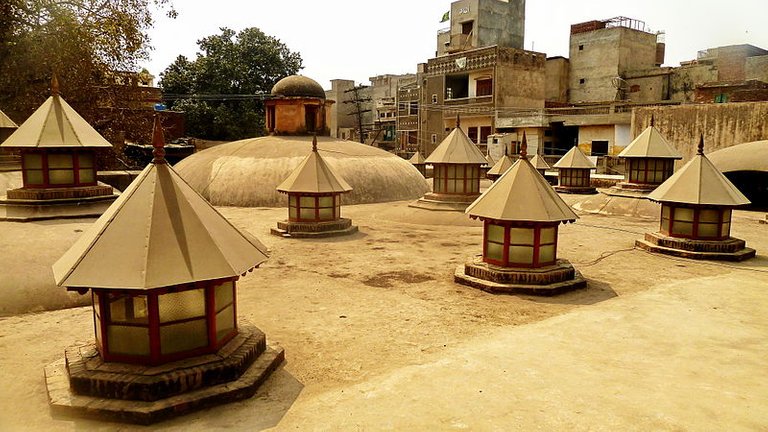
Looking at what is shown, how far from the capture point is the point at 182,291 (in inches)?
269

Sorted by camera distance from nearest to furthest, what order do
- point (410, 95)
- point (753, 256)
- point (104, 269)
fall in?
1. point (104, 269)
2. point (753, 256)
3. point (410, 95)

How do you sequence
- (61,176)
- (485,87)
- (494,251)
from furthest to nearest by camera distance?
1. (485,87)
2. (61,176)
3. (494,251)

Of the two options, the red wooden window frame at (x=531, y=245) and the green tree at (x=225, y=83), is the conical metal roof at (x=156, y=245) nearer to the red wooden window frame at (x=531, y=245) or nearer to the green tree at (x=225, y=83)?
the red wooden window frame at (x=531, y=245)

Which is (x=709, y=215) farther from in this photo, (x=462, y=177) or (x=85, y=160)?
(x=85, y=160)

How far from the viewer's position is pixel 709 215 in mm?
15828

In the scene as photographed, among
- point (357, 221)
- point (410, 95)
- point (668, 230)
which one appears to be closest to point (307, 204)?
point (357, 221)

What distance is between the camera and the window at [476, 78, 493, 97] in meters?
46.6

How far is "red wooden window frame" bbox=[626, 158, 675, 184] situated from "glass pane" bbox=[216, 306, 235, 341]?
79.9 ft

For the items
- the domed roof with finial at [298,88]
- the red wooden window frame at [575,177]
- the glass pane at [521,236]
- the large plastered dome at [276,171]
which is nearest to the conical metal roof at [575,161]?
the red wooden window frame at [575,177]

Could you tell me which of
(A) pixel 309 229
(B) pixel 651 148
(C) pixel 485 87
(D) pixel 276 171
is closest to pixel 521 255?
(A) pixel 309 229

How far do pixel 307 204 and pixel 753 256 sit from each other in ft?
48.9

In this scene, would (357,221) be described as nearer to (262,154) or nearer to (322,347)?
(262,154)

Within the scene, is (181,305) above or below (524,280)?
above

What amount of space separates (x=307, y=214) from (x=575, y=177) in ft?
74.6
